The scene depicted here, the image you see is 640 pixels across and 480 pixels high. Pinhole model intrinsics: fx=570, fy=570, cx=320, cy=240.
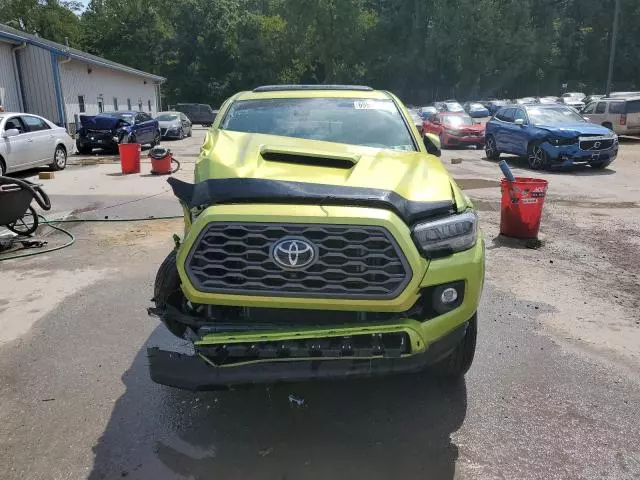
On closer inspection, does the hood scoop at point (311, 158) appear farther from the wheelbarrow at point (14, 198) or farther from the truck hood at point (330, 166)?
the wheelbarrow at point (14, 198)

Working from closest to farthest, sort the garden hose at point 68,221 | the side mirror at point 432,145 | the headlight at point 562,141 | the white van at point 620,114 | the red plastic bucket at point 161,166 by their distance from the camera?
the side mirror at point 432,145 → the garden hose at point 68,221 → the headlight at point 562,141 → the red plastic bucket at point 161,166 → the white van at point 620,114

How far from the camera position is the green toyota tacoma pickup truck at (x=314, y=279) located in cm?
287

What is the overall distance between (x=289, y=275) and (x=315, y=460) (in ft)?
3.33

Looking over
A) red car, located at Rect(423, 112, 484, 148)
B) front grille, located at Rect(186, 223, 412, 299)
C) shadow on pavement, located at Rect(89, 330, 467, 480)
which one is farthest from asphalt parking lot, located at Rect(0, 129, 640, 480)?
red car, located at Rect(423, 112, 484, 148)

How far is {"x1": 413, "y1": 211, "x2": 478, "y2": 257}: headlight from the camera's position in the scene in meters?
2.96

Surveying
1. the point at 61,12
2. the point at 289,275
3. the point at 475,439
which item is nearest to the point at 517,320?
the point at 475,439

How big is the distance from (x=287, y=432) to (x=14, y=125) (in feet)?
44.1

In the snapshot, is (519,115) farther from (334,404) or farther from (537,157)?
(334,404)

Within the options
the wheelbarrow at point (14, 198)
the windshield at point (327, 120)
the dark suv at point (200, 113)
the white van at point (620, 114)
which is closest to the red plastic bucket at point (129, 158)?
the wheelbarrow at point (14, 198)

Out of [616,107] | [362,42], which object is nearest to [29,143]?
[616,107]

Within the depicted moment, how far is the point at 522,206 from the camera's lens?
7.32 metres

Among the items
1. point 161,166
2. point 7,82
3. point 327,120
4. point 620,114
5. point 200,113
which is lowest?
point 200,113

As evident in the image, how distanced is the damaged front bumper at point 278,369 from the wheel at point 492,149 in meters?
16.0

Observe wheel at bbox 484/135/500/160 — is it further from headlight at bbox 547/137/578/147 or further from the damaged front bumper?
the damaged front bumper
